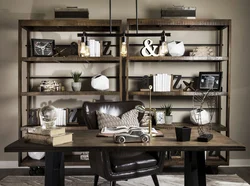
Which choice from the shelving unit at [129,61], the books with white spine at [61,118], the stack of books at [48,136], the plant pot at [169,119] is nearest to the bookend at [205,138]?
the stack of books at [48,136]

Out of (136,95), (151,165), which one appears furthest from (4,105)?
(151,165)

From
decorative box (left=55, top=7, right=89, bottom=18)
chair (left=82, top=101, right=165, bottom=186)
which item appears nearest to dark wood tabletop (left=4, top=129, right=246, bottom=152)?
chair (left=82, top=101, right=165, bottom=186)

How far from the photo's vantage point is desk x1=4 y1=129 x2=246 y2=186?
2.14 m

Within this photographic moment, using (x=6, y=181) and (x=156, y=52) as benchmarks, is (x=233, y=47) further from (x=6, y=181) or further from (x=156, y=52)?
(x=6, y=181)

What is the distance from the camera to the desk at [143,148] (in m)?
2.14

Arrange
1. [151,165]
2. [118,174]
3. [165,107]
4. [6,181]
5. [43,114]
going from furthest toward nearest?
[165,107] → [6,181] → [151,165] → [118,174] → [43,114]

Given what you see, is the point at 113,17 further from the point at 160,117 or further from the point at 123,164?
the point at 123,164

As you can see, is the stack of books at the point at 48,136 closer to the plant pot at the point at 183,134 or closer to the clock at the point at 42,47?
the plant pot at the point at 183,134

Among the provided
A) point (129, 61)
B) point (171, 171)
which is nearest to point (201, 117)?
point (171, 171)

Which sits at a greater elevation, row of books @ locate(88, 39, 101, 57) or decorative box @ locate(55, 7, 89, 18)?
decorative box @ locate(55, 7, 89, 18)

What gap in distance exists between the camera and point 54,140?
216 centimetres

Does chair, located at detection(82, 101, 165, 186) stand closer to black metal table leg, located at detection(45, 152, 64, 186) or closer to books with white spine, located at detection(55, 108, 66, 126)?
black metal table leg, located at detection(45, 152, 64, 186)

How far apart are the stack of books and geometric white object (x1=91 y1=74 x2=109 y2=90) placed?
1.86 meters

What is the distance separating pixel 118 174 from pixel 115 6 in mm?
2466
